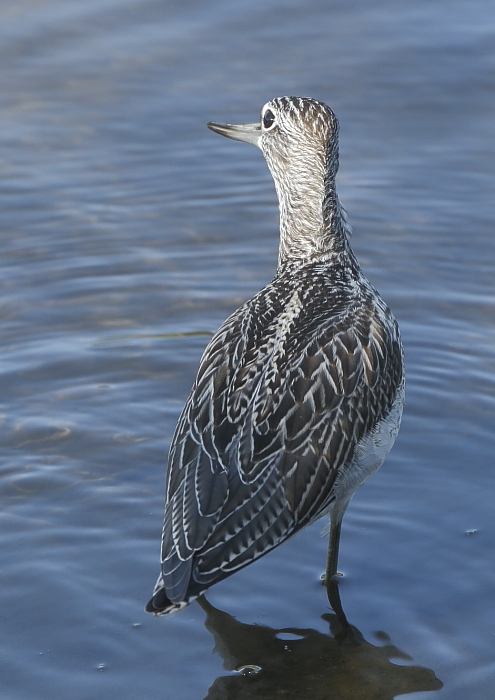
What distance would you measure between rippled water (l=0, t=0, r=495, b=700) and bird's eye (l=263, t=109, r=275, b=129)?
1661 millimetres

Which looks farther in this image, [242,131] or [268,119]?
[242,131]

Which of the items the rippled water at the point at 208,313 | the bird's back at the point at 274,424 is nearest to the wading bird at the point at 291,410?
the bird's back at the point at 274,424

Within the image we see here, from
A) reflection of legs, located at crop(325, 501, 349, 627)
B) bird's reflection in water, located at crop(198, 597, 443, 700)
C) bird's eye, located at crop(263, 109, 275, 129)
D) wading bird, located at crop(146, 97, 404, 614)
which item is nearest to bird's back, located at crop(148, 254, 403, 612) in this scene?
wading bird, located at crop(146, 97, 404, 614)

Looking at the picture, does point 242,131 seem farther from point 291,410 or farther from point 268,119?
point 291,410

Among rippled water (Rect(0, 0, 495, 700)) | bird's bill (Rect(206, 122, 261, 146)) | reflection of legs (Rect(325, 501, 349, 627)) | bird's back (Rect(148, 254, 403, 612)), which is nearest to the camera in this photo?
bird's back (Rect(148, 254, 403, 612))

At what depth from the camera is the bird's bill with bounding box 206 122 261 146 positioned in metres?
7.72

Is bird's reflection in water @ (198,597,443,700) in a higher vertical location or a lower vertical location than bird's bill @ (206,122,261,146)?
lower

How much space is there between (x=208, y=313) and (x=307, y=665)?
3401 mm

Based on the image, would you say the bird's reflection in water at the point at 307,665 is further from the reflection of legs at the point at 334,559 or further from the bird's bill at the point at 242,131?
the bird's bill at the point at 242,131

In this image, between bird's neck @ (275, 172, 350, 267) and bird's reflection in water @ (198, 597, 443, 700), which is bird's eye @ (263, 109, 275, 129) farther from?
bird's reflection in water @ (198, 597, 443, 700)

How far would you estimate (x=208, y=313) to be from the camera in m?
8.84

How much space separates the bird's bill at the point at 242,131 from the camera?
25.3 feet

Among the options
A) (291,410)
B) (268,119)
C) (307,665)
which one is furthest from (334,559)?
(268,119)

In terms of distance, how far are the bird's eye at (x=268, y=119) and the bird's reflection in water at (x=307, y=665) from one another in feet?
9.35
